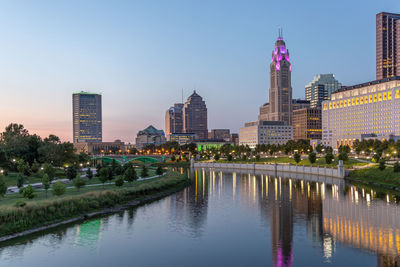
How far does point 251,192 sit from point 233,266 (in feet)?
153

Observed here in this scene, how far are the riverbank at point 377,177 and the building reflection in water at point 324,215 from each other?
6375 millimetres

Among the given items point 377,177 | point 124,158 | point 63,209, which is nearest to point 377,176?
point 377,177

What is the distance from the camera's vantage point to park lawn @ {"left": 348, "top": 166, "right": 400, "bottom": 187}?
76875 mm

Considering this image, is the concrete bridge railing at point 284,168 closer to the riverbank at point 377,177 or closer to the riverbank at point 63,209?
the riverbank at point 377,177

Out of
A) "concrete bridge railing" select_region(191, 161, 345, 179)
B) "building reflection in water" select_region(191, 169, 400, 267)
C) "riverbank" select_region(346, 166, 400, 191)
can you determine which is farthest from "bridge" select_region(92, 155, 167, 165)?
"riverbank" select_region(346, 166, 400, 191)

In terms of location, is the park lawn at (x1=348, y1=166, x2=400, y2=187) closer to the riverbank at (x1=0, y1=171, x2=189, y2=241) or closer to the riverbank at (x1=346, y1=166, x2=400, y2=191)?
the riverbank at (x1=346, y1=166, x2=400, y2=191)

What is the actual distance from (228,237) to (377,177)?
179ft

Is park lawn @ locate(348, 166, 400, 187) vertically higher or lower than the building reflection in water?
higher

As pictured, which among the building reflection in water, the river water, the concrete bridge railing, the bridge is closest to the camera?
the river water

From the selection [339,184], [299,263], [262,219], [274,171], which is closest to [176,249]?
[299,263]

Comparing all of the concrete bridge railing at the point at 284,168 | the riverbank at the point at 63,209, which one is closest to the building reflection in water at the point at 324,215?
the riverbank at the point at 63,209

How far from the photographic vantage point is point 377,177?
83.0m

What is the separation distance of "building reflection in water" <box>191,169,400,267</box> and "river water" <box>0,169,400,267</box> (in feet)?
0.33

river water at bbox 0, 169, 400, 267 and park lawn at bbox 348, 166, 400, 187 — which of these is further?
park lawn at bbox 348, 166, 400, 187
